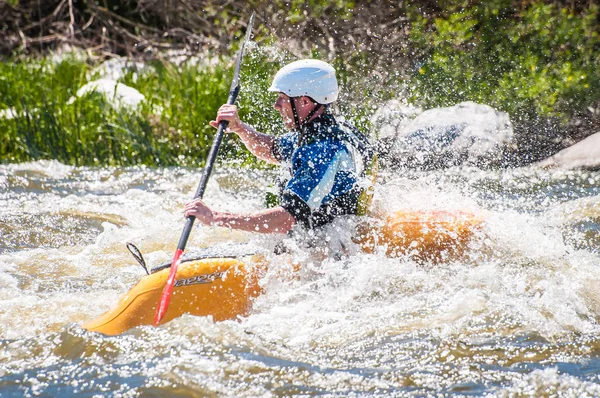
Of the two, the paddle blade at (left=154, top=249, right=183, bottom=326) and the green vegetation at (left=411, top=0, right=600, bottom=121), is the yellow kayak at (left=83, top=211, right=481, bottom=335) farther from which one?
the green vegetation at (left=411, top=0, right=600, bottom=121)

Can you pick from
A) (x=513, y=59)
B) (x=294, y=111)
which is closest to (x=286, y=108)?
(x=294, y=111)

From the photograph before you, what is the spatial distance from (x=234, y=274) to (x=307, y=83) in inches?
43.0

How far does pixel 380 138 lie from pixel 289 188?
4673mm

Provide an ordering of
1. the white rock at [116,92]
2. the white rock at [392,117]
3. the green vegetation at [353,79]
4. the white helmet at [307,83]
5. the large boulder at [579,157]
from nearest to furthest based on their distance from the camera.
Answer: the white helmet at [307,83]
the large boulder at [579,157]
the white rock at [392,117]
the green vegetation at [353,79]
the white rock at [116,92]

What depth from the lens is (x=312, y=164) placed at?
4.07 m

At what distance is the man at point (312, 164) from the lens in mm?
4055

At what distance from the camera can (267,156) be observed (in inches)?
202

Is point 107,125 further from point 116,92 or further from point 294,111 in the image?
point 294,111

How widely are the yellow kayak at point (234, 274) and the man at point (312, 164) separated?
25 centimetres

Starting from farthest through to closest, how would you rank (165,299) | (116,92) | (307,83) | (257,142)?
(116,92), (257,142), (307,83), (165,299)

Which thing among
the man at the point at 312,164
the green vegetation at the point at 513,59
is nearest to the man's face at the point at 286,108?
the man at the point at 312,164

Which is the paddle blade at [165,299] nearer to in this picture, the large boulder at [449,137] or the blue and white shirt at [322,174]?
the blue and white shirt at [322,174]

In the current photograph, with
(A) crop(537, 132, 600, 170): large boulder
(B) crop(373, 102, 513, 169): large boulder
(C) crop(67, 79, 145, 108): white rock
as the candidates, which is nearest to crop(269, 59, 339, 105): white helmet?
(B) crop(373, 102, 513, 169): large boulder

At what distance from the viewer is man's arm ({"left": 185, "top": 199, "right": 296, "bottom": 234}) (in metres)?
4.02
